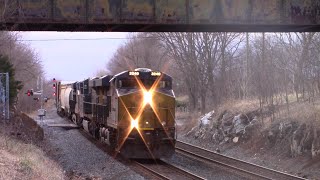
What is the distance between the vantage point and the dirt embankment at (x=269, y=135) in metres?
17.9

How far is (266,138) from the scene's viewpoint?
71.1ft

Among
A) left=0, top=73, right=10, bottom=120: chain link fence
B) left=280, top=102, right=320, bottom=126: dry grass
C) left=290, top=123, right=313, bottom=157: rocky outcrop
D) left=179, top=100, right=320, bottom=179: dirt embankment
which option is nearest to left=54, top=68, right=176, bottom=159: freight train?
left=179, top=100, right=320, bottom=179: dirt embankment

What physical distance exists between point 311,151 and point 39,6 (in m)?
11.0

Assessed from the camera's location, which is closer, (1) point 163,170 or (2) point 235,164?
(1) point 163,170

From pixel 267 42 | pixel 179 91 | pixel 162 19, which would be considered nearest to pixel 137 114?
pixel 162 19

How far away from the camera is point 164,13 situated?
48.3 feet

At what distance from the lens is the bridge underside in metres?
14.4

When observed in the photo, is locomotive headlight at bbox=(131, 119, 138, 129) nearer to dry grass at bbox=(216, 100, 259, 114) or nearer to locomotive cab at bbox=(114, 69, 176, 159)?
locomotive cab at bbox=(114, 69, 176, 159)

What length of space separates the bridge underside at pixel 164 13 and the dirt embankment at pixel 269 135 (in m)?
5.16

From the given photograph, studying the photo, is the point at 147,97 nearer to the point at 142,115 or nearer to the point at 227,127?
the point at 142,115

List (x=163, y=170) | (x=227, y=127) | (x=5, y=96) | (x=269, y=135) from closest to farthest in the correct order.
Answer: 1. (x=163, y=170)
2. (x=269, y=135)
3. (x=227, y=127)
4. (x=5, y=96)

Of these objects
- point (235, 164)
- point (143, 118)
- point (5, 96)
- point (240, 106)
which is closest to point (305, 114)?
point (235, 164)

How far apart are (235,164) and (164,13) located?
23.8 feet

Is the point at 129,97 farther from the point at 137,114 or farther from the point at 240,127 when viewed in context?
the point at 240,127
